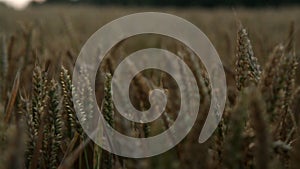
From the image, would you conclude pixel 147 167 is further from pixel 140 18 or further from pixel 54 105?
pixel 140 18

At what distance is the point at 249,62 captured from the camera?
0.46m

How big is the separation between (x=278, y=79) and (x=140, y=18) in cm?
256

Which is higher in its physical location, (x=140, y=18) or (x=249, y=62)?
(x=140, y=18)

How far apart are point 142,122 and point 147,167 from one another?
185mm

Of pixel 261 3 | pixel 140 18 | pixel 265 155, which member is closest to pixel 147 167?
pixel 265 155

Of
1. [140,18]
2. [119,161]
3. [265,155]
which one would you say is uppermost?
[140,18]

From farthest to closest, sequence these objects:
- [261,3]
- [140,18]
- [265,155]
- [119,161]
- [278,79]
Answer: [261,3] < [140,18] < [119,161] < [278,79] < [265,155]

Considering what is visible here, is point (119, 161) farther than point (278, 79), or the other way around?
point (119, 161)

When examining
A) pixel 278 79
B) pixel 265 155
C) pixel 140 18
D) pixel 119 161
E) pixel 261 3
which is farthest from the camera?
pixel 261 3

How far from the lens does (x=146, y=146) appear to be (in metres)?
0.39

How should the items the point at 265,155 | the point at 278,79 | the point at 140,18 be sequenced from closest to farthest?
the point at 265,155
the point at 278,79
the point at 140,18

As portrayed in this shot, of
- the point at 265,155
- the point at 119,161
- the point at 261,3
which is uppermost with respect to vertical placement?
the point at 261,3

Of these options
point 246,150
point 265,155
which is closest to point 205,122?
point 246,150

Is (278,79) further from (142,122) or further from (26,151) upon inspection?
(26,151)
